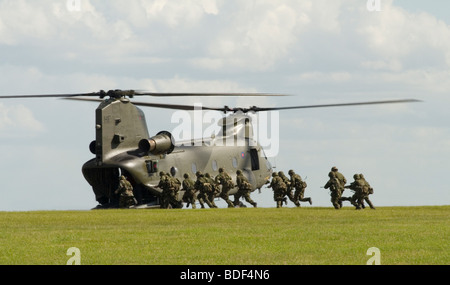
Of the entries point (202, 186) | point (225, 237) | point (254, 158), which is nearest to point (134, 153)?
point (202, 186)

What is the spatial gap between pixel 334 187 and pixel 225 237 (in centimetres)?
1318

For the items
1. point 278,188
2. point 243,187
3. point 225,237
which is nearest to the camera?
point 225,237

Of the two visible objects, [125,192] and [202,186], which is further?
[202,186]

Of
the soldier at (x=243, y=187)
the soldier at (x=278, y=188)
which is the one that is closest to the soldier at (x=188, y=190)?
the soldier at (x=243, y=187)

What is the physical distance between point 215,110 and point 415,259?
26.2m

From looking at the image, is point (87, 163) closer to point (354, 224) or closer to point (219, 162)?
point (219, 162)

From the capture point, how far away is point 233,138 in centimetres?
4231

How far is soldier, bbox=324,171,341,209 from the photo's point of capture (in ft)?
109

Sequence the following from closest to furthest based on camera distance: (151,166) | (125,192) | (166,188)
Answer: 1. (125,192)
2. (166,188)
3. (151,166)

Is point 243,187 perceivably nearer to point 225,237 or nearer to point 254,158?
point 254,158

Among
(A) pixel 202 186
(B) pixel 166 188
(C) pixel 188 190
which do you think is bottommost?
(B) pixel 166 188

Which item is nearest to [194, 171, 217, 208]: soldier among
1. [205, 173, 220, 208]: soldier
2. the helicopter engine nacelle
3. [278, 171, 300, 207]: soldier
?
[205, 173, 220, 208]: soldier

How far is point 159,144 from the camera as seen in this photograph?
35094mm
